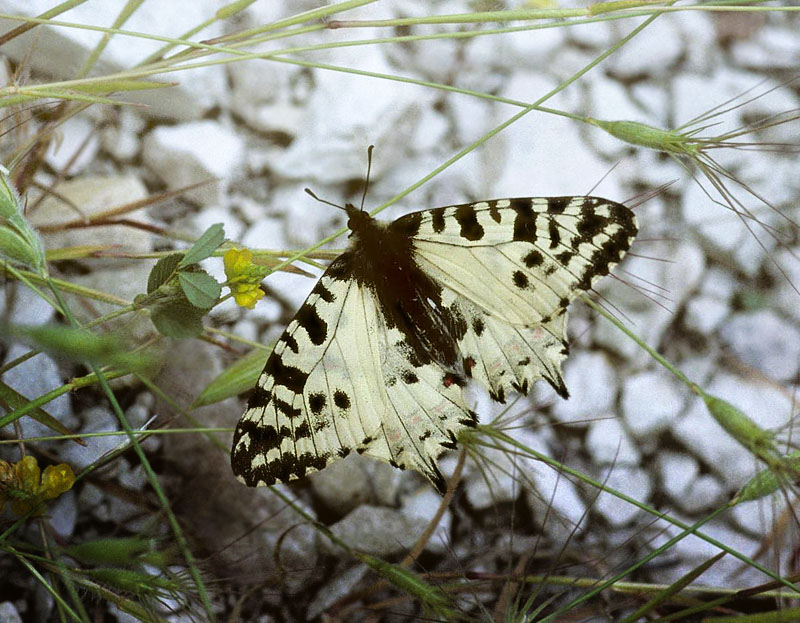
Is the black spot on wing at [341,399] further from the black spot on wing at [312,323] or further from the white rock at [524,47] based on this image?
the white rock at [524,47]

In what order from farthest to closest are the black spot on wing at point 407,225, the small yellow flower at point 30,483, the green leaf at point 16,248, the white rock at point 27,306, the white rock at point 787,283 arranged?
the white rock at point 787,283
the white rock at point 27,306
the black spot on wing at point 407,225
the small yellow flower at point 30,483
the green leaf at point 16,248

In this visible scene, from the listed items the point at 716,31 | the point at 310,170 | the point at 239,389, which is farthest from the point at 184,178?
the point at 716,31

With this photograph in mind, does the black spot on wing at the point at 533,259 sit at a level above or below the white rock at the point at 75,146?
below

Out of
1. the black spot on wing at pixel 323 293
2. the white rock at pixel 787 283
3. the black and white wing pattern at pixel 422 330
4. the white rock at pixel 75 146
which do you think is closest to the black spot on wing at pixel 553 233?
the black and white wing pattern at pixel 422 330

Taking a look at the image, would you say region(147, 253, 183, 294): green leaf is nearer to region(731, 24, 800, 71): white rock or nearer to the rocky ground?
the rocky ground

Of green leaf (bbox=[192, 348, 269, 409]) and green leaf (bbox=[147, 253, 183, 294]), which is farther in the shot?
green leaf (bbox=[192, 348, 269, 409])

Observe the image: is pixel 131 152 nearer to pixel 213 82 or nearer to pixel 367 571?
pixel 213 82

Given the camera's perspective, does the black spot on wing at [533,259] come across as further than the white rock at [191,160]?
No

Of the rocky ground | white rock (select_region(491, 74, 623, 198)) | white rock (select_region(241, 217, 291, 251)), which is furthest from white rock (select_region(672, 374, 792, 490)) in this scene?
white rock (select_region(241, 217, 291, 251))

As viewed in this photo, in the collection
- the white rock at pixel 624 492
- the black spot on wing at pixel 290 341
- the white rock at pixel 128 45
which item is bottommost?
the white rock at pixel 624 492
